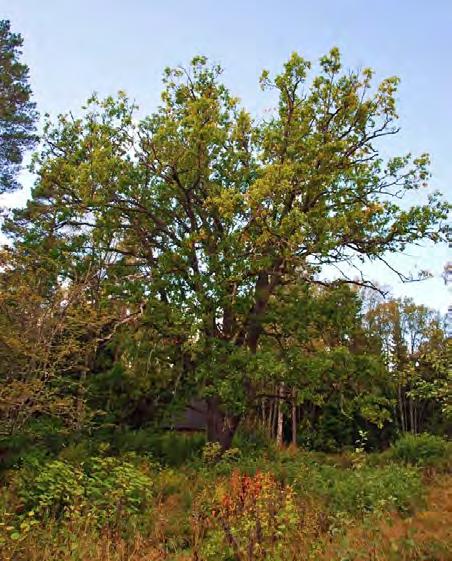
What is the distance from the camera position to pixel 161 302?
1331 centimetres

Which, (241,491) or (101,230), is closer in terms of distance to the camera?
(241,491)

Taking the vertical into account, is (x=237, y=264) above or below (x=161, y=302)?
above

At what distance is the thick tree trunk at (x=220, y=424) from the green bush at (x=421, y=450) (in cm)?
550

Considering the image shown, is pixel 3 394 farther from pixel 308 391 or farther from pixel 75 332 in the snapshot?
pixel 308 391

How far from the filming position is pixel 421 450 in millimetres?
15617

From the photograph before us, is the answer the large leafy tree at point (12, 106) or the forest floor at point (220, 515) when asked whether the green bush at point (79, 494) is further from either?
the large leafy tree at point (12, 106)

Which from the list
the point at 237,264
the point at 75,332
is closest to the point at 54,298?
the point at 75,332

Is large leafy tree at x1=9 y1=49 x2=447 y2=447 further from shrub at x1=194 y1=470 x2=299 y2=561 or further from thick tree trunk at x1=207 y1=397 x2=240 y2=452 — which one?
shrub at x1=194 y1=470 x2=299 y2=561

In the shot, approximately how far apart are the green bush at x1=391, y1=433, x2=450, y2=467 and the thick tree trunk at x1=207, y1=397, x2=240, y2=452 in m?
5.50

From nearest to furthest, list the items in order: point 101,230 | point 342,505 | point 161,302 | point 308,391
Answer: point 342,505
point 308,391
point 161,302
point 101,230

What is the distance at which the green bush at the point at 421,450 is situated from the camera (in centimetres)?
1496

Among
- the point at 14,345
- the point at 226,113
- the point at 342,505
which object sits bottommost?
the point at 342,505

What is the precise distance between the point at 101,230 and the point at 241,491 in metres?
9.68

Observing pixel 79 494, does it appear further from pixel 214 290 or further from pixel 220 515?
pixel 214 290
